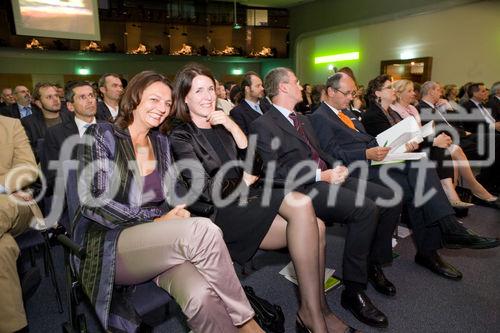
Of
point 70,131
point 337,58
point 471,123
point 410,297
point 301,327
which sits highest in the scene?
point 337,58

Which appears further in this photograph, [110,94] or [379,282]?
[110,94]

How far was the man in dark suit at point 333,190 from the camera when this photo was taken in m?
1.99

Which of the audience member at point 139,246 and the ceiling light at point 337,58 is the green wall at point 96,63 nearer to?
the ceiling light at point 337,58

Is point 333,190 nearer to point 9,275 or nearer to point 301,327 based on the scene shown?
point 301,327

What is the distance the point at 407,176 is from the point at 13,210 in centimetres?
251

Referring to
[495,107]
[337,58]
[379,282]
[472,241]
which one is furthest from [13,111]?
[337,58]

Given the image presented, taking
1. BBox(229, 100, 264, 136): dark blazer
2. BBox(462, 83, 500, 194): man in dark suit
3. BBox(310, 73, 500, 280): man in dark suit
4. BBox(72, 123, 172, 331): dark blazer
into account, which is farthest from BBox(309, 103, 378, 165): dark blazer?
BBox(462, 83, 500, 194): man in dark suit

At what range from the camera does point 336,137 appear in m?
2.62

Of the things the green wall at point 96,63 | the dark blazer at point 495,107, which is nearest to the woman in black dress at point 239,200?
the dark blazer at point 495,107

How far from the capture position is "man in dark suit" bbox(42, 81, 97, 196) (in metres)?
2.40

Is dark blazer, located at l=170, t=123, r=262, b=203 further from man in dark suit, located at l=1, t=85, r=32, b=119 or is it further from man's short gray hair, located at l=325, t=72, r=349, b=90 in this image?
man in dark suit, located at l=1, t=85, r=32, b=119

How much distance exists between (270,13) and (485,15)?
A: 7452 mm

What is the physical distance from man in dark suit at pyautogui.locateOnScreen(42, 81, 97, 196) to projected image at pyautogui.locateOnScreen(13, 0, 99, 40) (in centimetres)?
399

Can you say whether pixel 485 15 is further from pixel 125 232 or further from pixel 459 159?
pixel 125 232
